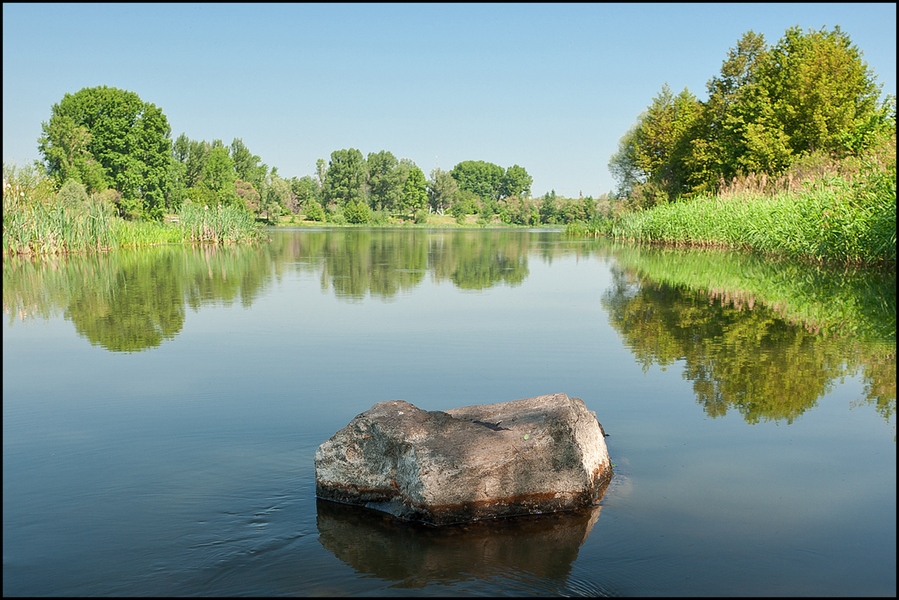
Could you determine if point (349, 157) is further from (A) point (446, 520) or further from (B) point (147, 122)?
(A) point (446, 520)

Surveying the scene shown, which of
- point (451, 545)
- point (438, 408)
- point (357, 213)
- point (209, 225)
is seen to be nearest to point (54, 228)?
point (209, 225)

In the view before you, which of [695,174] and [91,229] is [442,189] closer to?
[695,174]

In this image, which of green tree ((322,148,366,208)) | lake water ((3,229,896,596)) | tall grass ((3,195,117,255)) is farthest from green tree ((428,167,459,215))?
lake water ((3,229,896,596))

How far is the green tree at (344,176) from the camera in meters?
105

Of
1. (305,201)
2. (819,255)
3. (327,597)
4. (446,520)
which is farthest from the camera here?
(305,201)

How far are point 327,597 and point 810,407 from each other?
462 centimetres

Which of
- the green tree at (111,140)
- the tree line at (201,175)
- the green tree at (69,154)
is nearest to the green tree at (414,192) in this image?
the tree line at (201,175)

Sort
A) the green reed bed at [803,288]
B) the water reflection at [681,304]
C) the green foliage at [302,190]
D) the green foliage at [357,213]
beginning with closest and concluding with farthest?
the water reflection at [681,304], the green reed bed at [803,288], the green foliage at [357,213], the green foliage at [302,190]

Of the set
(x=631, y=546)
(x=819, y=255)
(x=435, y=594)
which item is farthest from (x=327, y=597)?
(x=819, y=255)

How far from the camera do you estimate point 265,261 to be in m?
25.1

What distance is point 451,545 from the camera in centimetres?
402

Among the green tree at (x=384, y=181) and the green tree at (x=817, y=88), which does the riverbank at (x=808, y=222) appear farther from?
the green tree at (x=384, y=181)

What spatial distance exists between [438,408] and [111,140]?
192 ft

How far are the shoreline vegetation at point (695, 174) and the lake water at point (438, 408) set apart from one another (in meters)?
6.20
